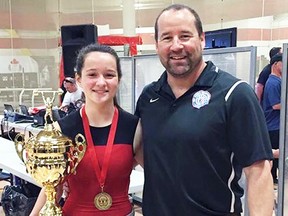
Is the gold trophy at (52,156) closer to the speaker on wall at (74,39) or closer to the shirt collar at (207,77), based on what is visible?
the shirt collar at (207,77)

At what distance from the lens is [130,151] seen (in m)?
1.50

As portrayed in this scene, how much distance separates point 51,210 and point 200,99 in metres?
0.66

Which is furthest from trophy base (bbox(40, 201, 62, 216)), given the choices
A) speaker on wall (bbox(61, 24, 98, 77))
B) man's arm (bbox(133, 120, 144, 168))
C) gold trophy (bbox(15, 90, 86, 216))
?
speaker on wall (bbox(61, 24, 98, 77))

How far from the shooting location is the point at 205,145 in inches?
47.9

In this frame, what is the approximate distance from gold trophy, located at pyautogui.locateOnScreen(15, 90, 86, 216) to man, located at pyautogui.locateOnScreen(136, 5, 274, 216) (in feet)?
0.90

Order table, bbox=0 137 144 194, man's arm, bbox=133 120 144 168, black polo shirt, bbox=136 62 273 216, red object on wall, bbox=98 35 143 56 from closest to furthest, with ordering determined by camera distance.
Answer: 1. black polo shirt, bbox=136 62 273 216
2. man's arm, bbox=133 120 144 168
3. table, bbox=0 137 144 194
4. red object on wall, bbox=98 35 143 56

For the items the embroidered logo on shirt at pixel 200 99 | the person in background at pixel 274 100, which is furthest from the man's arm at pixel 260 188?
the person in background at pixel 274 100

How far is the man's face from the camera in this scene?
1.25m

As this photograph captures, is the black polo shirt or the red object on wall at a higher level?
the red object on wall

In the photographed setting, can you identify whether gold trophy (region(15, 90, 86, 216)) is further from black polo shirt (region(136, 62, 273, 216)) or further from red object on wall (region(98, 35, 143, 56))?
red object on wall (region(98, 35, 143, 56))

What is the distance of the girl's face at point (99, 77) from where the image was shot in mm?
1459

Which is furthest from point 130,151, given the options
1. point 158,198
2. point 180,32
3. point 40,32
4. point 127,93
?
point 40,32

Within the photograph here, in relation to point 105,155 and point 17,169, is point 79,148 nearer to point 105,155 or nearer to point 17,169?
point 105,155

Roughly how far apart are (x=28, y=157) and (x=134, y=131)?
0.40m
